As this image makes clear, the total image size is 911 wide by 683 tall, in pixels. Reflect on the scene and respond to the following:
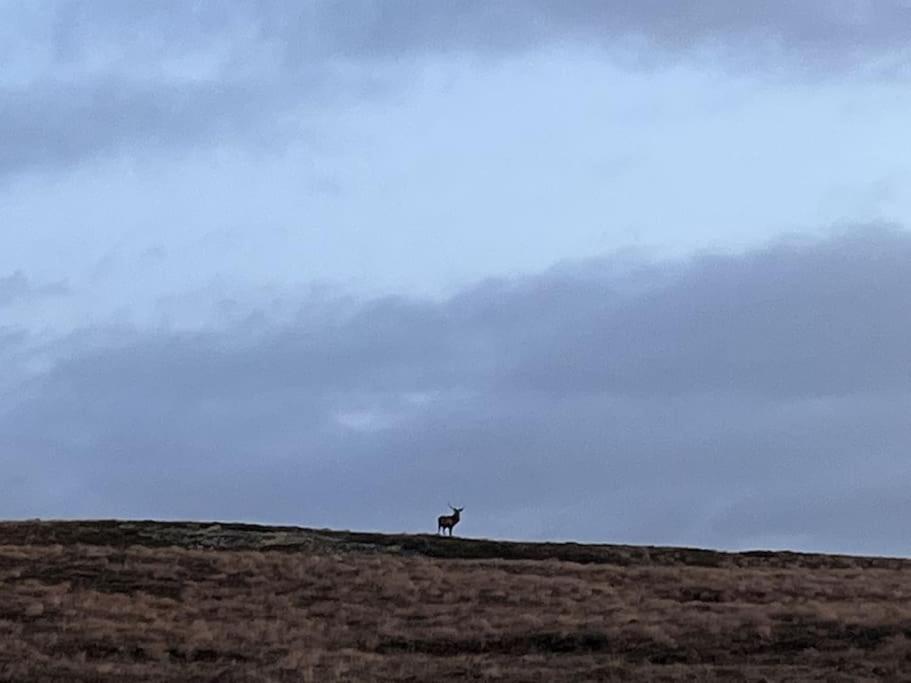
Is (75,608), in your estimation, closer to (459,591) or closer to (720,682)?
(459,591)

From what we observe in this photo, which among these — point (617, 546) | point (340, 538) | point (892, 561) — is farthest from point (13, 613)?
point (892, 561)

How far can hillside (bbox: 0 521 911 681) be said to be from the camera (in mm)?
28203

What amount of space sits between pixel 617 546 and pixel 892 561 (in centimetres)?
860

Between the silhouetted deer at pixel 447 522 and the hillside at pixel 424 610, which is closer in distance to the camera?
the hillside at pixel 424 610

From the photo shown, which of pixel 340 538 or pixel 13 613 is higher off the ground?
pixel 340 538

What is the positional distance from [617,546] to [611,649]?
23042 mm

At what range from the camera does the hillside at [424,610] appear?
28.2 m

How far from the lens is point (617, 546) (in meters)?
53.1

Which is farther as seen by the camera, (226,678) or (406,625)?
(406,625)

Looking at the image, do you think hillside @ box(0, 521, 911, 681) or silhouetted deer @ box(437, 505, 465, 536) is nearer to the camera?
hillside @ box(0, 521, 911, 681)

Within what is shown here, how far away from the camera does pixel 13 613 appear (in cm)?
3503

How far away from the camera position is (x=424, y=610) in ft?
120

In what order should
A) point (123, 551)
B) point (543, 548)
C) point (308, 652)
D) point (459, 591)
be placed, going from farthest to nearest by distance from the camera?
point (543, 548) → point (123, 551) → point (459, 591) → point (308, 652)

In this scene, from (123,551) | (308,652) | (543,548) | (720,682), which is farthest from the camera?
(543,548)
